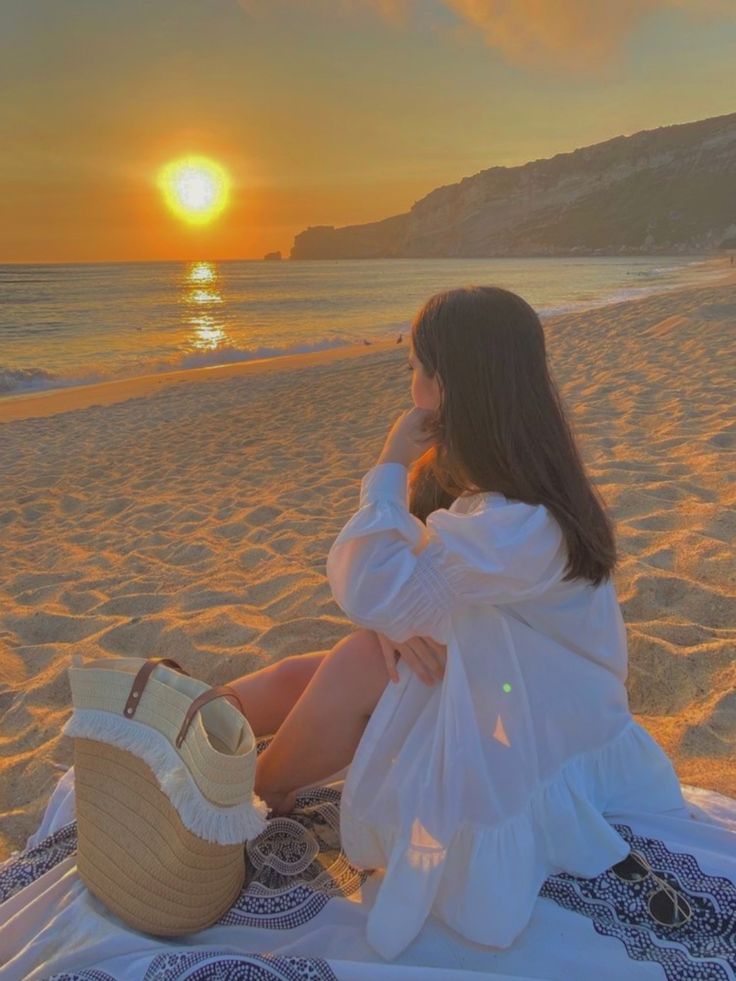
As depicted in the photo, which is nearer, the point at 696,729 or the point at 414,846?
the point at 414,846

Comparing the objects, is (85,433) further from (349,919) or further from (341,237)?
(341,237)

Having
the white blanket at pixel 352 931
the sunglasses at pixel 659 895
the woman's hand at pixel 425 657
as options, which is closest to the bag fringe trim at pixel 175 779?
the white blanket at pixel 352 931

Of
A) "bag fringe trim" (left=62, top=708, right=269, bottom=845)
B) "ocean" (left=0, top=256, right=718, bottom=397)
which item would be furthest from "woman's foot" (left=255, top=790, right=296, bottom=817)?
"ocean" (left=0, top=256, right=718, bottom=397)

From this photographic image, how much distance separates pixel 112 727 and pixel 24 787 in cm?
121

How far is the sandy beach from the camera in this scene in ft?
8.98

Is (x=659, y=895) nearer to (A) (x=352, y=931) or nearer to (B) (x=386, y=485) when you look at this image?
(A) (x=352, y=931)

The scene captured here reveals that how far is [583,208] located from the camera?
122438mm

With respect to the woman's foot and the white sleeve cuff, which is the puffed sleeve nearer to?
the white sleeve cuff

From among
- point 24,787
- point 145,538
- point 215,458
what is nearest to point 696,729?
point 24,787

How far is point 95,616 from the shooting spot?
145 inches

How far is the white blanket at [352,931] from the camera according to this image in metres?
1.45

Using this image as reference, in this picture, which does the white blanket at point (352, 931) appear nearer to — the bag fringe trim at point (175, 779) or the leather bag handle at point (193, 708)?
the bag fringe trim at point (175, 779)

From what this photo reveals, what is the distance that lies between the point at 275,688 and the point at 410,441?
0.90 meters

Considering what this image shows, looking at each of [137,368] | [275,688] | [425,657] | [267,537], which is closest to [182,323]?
[137,368]
